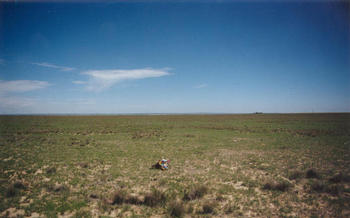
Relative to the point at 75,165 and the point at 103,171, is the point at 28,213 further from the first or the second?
the point at 75,165

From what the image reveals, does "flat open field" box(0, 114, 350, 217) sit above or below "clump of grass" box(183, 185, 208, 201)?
below

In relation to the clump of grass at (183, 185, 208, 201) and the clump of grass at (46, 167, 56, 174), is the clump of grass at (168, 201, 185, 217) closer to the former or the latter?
the clump of grass at (183, 185, 208, 201)

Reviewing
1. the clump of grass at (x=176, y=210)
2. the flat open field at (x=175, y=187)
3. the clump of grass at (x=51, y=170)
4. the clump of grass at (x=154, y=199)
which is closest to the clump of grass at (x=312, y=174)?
the flat open field at (x=175, y=187)

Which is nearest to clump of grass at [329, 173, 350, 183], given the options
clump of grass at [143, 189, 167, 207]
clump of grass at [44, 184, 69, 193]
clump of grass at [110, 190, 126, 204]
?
clump of grass at [143, 189, 167, 207]

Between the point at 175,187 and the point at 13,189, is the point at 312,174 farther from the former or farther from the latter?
the point at 13,189

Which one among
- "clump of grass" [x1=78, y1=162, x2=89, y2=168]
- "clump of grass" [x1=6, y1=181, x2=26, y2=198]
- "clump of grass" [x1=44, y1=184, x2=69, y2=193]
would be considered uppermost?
"clump of grass" [x1=6, y1=181, x2=26, y2=198]

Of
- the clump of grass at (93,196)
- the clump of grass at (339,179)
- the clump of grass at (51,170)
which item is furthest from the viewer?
the clump of grass at (51,170)

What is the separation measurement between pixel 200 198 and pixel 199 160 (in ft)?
21.2

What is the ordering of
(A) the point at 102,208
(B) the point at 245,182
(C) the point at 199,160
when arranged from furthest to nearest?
(C) the point at 199,160
(B) the point at 245,182
(A) the point at 102,208

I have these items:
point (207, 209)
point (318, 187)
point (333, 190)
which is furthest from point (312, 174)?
point (207, 209)

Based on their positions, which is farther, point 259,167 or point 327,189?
point 259,167

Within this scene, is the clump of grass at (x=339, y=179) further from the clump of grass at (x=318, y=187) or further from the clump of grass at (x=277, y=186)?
the clump of grass at (x=277, y=186)

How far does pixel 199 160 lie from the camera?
1380 centimetres

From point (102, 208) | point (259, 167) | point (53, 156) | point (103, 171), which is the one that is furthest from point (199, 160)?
point (53, 156)
